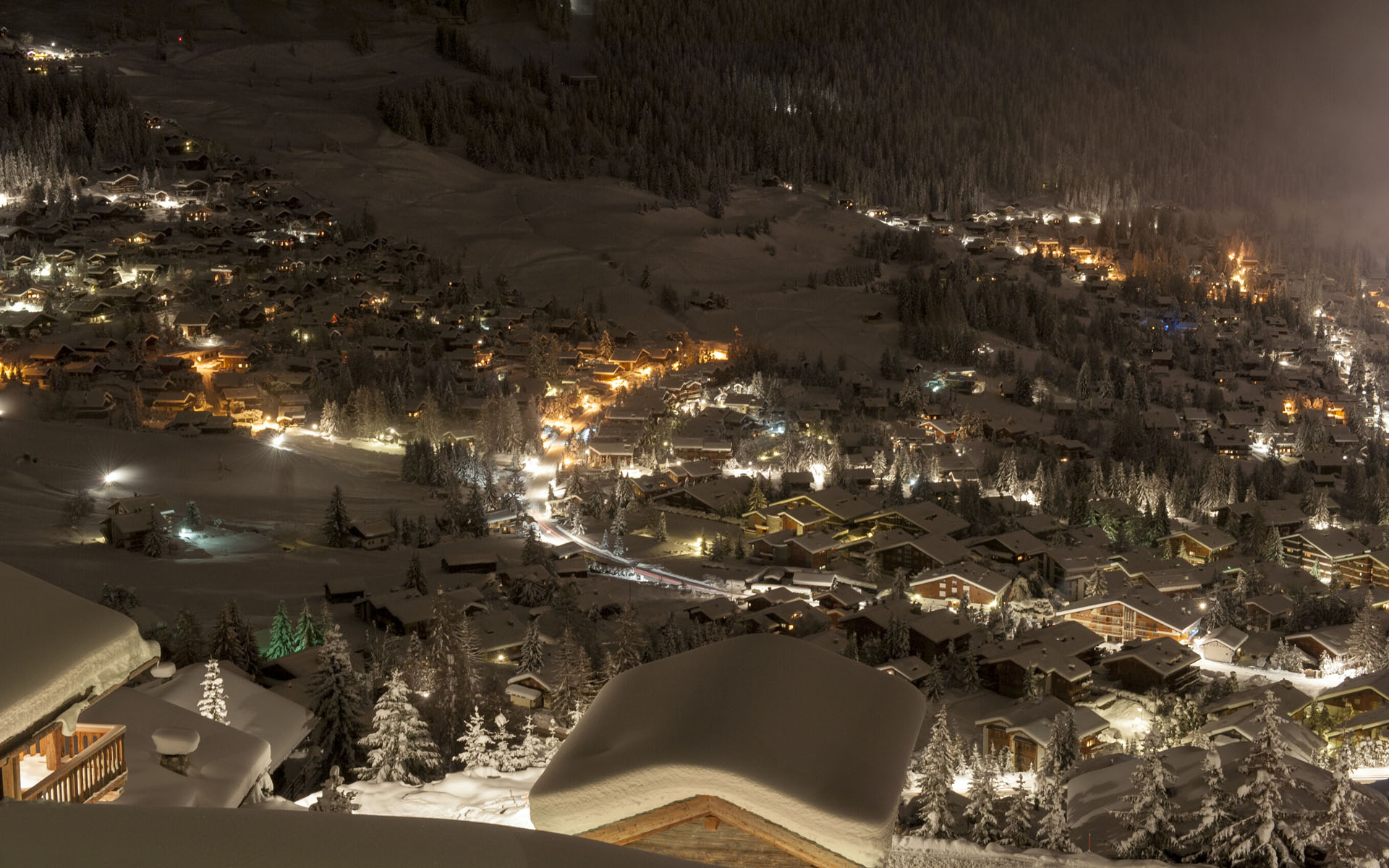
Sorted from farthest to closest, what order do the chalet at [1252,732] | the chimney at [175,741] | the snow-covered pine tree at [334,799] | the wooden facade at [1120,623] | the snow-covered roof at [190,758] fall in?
the wooden facade at [1120,623] < the chalet at [1252,732] < the snow-covered pine tree at [334,799] < the snow-covered roof at [190,758] < the chimney at [175,741]

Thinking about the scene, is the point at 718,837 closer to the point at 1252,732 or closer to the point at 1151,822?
the point at 1151,822

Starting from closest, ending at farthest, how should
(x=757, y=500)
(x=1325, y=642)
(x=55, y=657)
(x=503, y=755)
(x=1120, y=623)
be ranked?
(x=55, y=657) → (x=503, y=755) → (x=1325, y=642) → (x=1120, y=623) → (x=757, y=500)

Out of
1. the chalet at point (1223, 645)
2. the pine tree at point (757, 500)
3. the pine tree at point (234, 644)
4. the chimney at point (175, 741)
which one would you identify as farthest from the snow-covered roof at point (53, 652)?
the pine tree at point (757, 500)

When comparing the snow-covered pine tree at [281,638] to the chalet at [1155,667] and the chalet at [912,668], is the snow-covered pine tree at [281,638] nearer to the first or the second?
the chalet at [912,668]

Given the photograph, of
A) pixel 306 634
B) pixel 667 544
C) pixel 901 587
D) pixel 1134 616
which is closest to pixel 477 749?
pixel 306 634

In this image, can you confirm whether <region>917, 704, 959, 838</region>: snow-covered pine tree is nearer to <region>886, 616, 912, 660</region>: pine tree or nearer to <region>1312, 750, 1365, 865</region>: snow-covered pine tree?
<region>1312, 750, 1365, 865</region>: snow-covered pine tree

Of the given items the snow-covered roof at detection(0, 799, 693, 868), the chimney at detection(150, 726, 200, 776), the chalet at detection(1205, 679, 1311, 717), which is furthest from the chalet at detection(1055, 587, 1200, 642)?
the snow-covered roof at detection(0, 799, 693, 868)
